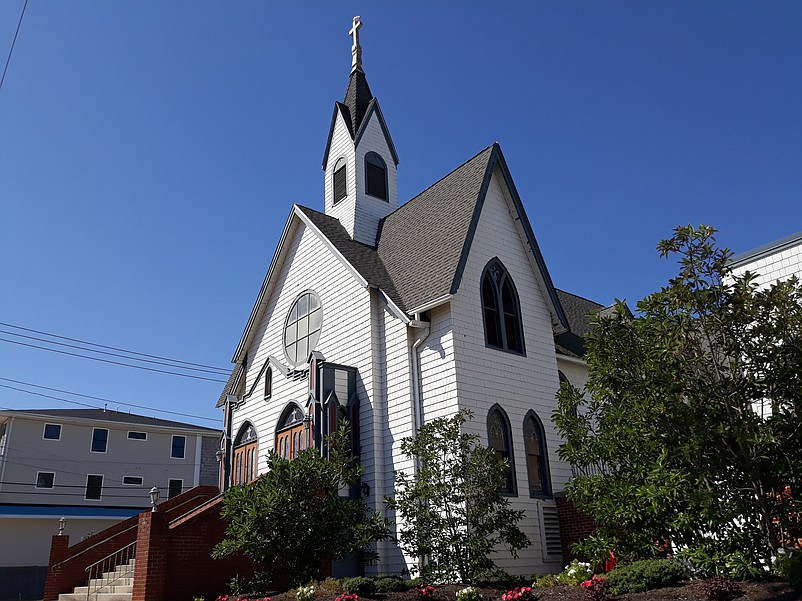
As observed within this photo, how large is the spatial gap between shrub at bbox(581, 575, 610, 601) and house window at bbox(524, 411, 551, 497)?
6435 mm

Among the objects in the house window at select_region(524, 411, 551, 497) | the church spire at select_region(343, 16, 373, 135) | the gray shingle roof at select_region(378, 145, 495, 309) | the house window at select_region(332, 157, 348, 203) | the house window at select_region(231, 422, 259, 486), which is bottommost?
the house window at select_region(524, 411, 551, 497)

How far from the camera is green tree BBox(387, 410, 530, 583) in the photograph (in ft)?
41.8

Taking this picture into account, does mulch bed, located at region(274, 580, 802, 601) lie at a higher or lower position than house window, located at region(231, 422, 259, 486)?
lower

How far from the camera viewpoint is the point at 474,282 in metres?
16.8

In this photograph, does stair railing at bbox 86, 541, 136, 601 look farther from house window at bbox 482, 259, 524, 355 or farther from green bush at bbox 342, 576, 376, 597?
house window at bbox 482, 259, 524, 355

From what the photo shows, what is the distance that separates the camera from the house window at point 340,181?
22.8 meters

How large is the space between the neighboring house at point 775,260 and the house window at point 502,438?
19.4 feet

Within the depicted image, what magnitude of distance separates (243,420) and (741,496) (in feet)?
51.1

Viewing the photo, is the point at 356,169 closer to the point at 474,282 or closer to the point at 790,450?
the point at 474,282

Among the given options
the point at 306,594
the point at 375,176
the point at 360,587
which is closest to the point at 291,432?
the point at 360,587

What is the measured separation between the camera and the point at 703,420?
884 cm

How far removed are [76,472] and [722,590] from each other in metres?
43.1

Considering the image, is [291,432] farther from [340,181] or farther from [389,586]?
[340,181]

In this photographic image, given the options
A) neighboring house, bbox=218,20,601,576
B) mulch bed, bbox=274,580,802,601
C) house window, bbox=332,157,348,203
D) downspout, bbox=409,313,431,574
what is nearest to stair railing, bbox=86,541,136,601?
neighboring house, bbox=218,20,601,576
